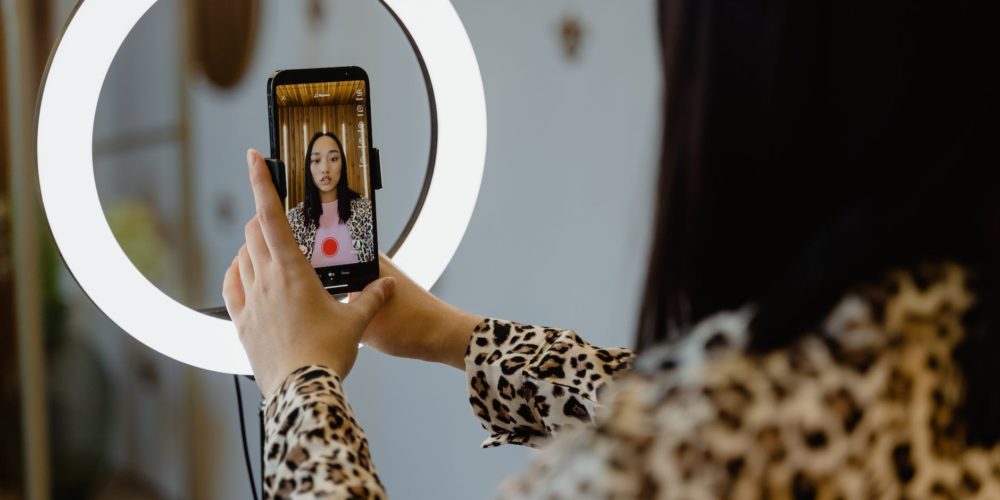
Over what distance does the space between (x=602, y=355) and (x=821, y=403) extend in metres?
0.32

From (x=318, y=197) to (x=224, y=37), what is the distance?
0.74 m

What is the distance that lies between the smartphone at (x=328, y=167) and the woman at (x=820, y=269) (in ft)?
0.80

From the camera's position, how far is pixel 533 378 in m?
0.65

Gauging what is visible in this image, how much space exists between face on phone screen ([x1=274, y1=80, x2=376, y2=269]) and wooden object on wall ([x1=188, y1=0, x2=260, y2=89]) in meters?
0.71

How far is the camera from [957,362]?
0.37m

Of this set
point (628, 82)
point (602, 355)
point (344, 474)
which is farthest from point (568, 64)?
point (344, 474)

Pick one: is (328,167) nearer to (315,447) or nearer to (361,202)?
(361,202)

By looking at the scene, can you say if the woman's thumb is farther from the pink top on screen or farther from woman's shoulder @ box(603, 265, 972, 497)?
woman's shoulder @ box(603, 265, 972, 497)

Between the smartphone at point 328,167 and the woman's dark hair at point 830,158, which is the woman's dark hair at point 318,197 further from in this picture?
the woman's dark hair at point 830,158

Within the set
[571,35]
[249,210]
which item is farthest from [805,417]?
[249,210]

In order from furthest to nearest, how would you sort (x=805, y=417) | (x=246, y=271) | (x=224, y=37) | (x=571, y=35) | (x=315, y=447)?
(x=224, y=37)
(x=571, y=35)
(x=246, y=271)
(x=315, y=447)
(x=805, y=417)

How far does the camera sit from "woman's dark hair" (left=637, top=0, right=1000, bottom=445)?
0.36m

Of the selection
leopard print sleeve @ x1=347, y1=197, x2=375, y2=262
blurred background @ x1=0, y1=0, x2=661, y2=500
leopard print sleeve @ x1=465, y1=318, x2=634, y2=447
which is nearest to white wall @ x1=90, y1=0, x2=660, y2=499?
blurred background @ x1=0, y1=0, x2=661, y2=500

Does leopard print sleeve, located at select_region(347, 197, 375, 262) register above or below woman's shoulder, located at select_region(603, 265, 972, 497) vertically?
above
